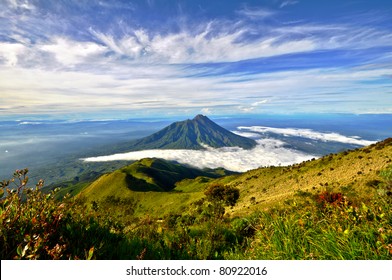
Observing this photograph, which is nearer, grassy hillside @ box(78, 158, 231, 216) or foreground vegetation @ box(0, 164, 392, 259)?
foreground vegetation @ box(0, 164, 392, 259)

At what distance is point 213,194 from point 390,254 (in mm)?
46972

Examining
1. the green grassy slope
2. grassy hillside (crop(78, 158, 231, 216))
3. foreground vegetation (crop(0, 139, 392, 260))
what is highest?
foreground vegetation (crop(0, 139, 392, 260))

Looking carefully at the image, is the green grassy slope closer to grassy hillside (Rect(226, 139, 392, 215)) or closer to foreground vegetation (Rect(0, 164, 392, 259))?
grassy hillside (Rect(226, 139, 392, 215))

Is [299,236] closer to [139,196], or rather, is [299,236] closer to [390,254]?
[390,254]

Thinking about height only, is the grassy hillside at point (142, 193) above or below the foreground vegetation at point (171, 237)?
below

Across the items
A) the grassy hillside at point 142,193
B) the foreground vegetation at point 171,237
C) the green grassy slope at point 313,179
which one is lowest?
the grassy hillside at point 142,193

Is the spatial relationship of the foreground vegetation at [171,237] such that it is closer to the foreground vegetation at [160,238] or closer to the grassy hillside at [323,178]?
the foreground vegetation at [160,238]

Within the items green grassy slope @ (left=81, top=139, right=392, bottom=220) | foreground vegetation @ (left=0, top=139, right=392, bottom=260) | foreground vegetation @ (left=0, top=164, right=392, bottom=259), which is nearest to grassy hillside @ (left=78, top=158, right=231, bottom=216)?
green grassy slope @ (left=81, top=139, right=392, bottom=220)

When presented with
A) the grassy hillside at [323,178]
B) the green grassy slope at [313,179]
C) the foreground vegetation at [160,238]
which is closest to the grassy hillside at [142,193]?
the green grassy slope at [313,179]

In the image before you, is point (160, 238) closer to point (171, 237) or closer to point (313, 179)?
point (171, 237)

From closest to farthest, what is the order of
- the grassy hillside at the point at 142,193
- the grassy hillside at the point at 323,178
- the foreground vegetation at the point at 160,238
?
the foreground vegetation at the point at 160,238
the grassy hillside at the point at 323,178
the grassy hillside at the point at 142,193

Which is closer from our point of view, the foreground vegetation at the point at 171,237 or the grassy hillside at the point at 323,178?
the foreground vegetation at the point at 171,237

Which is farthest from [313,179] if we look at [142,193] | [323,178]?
[142,193]
